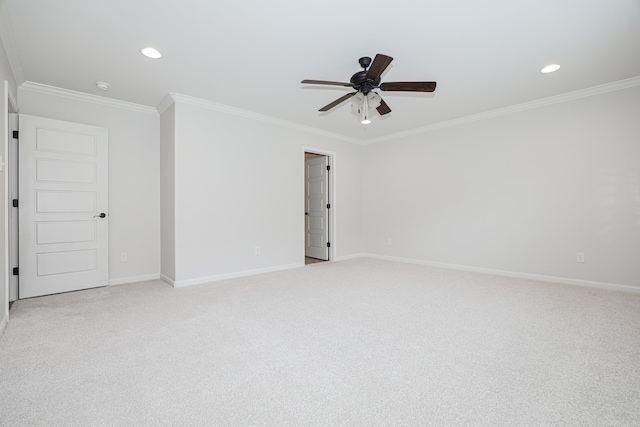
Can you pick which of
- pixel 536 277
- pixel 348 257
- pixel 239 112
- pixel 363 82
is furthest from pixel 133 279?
pixel 536 277

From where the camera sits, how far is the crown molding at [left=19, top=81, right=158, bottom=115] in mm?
3505

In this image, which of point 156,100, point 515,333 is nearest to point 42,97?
point 156,100

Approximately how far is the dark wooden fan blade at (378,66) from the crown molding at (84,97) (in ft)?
11.1

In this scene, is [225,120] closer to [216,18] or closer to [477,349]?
[216,18]

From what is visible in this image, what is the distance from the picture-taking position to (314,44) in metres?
2.69

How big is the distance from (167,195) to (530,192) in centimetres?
513

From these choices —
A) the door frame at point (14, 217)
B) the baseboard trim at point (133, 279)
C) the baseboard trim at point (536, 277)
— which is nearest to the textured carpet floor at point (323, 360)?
the baseboard trim at point (536, 277)

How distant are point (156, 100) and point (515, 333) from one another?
4836mm

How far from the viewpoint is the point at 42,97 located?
3586mm

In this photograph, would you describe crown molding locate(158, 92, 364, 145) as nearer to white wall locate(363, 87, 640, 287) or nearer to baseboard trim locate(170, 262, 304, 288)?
white wall locate(363, 87, 640, 287)

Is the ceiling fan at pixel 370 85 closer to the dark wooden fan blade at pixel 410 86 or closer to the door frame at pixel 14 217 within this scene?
the dark wooden fan blade at pixel 410 86

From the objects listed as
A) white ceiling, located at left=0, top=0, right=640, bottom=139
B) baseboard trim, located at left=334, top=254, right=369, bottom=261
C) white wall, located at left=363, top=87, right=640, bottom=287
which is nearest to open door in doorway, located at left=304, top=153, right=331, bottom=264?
baseboard trim, located at left=334, top=254, right=369, bottom=261

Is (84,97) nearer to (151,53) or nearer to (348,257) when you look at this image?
(151,53)

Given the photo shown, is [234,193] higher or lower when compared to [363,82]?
lower
